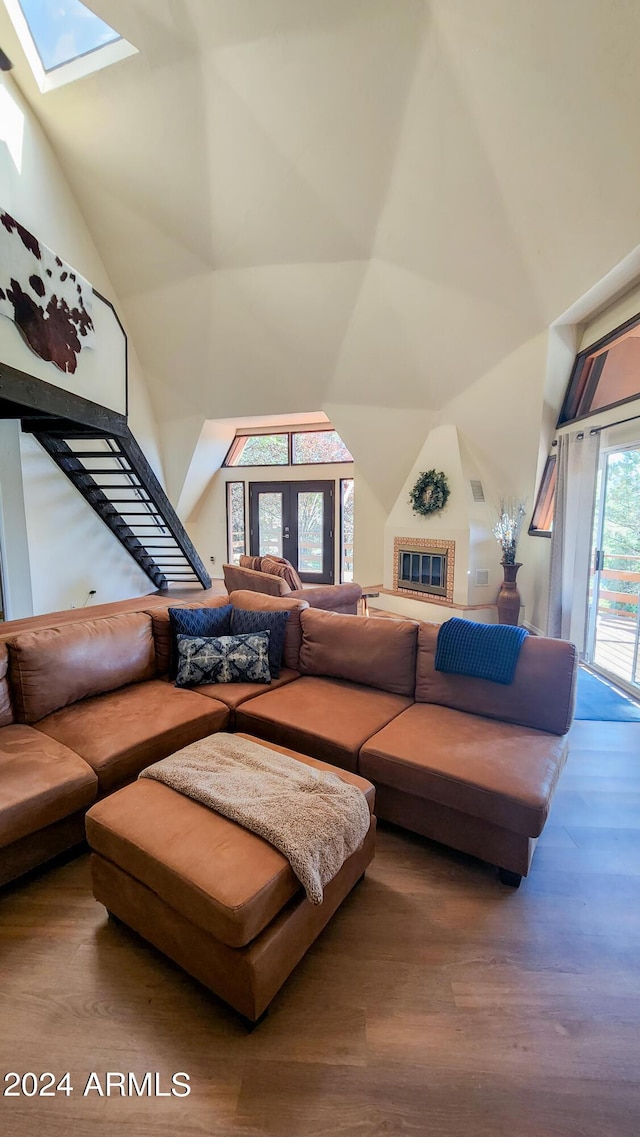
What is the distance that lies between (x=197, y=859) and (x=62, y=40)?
6.03m

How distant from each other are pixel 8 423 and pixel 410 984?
5.10 metres

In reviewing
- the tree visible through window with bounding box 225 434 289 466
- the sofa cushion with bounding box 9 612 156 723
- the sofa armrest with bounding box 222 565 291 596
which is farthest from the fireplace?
the sofa cushion with bounding box 9 612 156 723

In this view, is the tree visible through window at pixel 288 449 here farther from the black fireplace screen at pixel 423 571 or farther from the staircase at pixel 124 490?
the staircase at pixel 124 490

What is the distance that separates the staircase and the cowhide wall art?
0.63 meters

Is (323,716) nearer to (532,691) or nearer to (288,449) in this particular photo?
(532,691)

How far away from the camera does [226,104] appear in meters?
3.44

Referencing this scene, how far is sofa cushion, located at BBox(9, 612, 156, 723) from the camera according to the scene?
2162 mm

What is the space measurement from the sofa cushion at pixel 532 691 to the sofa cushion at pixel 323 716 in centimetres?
30

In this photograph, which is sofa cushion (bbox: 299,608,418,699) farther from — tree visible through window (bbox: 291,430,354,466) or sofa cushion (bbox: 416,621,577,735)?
tree visible through window (bbox: 291,430,354,466)

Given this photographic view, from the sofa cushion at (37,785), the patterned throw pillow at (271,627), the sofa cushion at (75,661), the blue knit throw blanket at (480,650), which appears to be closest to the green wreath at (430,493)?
the patterned throw pillow at (271,627)

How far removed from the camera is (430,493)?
19.0 ft

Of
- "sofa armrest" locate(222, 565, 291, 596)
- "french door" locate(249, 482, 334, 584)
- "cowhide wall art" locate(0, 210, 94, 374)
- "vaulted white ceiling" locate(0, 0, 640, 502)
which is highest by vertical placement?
"vaulted white ceiling" locate(0, 0, 640, 502)

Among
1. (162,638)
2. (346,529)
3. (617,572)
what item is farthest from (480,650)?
(346,529)

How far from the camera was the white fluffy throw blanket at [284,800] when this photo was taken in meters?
1.33
